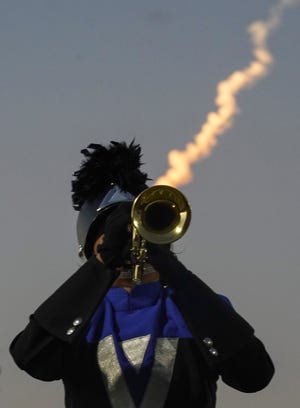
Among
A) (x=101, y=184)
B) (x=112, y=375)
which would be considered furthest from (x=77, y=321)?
(x=101, y=184)

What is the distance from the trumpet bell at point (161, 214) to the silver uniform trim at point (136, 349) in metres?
0.83

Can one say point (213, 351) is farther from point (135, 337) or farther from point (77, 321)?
point (77, 321)

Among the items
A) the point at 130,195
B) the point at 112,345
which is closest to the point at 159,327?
the point at 112,345

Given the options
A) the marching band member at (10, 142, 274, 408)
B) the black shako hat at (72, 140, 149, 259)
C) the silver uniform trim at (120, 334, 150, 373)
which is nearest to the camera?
the marching band member at (10, 142, 274, 408)

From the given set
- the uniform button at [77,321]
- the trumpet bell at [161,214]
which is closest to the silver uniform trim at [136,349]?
the uniform button at [77,321]

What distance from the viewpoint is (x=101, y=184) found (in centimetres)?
1058

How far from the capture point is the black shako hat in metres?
10.3

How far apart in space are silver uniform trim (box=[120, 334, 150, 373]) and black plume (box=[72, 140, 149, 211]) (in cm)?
118

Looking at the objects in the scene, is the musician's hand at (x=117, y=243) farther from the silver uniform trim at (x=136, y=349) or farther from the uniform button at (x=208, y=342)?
the uniform button at (x=208, y=342)

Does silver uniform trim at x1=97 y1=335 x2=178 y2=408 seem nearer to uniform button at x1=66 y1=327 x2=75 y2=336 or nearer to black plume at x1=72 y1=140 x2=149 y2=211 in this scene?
uniform button at x1=66 y1=327 x2=75 y2=336

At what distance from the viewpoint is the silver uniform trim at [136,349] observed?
9852 millimetres

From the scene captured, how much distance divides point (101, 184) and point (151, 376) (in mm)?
1621

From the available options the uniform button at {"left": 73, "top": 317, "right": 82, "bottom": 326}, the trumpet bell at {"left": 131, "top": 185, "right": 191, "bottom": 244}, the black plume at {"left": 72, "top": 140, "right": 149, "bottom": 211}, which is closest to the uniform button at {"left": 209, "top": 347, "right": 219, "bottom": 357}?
the trumpet bell at {"left": 131, "top": 185, "right": 191, "bottom": 244}

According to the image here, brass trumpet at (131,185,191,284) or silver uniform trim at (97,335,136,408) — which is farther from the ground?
brass trumpet at (131,185,191,284)
